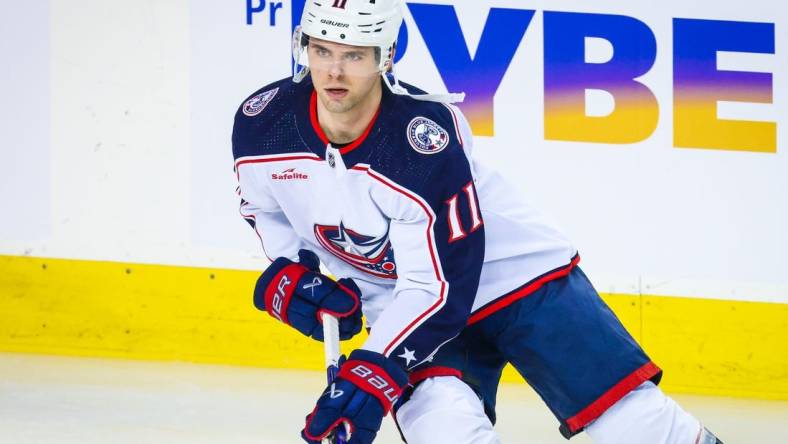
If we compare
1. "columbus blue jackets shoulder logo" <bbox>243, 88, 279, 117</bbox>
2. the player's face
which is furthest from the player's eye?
"columbus blue jackets shoulder logo" <bbox>243, 88, 279, 117</bbox>

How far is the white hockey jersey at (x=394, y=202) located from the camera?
118 inches

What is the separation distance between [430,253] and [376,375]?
25 centimetres

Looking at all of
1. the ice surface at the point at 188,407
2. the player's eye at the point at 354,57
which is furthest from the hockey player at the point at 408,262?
the ice surface at the point at 188,407

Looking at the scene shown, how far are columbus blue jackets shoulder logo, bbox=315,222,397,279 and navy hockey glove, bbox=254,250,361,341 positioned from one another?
58 millimetres

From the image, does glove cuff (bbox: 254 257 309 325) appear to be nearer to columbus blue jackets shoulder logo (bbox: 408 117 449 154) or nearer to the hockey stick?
the hockey stick

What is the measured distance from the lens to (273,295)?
10.5 ft

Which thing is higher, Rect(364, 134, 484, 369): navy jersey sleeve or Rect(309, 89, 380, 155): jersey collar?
Rect(309, 89, 380, 155): jersey collar

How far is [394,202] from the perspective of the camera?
9.89 feet

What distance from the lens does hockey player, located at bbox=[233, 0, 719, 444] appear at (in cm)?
298

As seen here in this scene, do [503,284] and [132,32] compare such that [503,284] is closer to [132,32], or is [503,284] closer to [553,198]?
[553,198]

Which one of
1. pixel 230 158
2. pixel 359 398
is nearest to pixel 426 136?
pixel 359 398

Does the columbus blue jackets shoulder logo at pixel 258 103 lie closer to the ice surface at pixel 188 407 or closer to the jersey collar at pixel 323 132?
the jersey collar at pixel 323 132

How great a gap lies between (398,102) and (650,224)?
6.24 ft

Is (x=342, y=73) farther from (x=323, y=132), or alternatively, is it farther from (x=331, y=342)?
(x=331, y=342)
